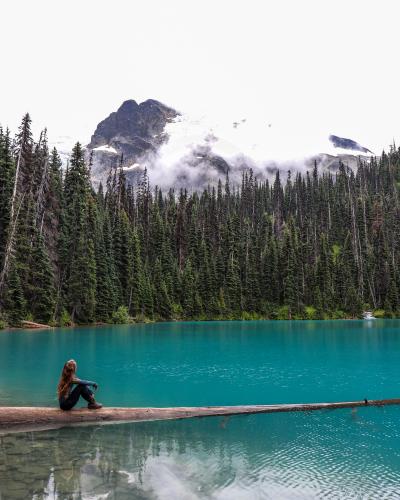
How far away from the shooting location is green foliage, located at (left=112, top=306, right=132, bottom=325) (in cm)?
7781

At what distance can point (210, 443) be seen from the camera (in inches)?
556

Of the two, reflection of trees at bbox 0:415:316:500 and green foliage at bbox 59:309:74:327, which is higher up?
green foliage at bbox 59:309:74:327

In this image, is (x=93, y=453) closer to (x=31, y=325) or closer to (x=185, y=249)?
(x=31, y=325)

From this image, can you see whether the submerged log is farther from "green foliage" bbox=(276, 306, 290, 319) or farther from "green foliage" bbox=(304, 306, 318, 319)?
"green foliage" bbox=(304, 306, 318, 319)

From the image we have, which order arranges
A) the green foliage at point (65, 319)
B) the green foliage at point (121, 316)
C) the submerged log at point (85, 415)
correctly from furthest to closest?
the green foliage at point (121, 316), the green foliage at point (65, 319), the submerged log at point (85, 415)

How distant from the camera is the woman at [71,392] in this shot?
14.5 meters

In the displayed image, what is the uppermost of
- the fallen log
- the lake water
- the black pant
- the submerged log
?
the fallen log

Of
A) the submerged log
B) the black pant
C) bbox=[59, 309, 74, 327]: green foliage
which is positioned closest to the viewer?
the submerged log

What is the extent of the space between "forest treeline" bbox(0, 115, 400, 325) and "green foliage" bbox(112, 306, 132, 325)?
200 mm

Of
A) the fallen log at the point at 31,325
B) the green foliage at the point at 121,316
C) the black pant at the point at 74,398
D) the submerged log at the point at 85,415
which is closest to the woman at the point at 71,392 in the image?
the black pant at the point at 74,398

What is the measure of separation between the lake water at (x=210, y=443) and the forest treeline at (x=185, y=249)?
34906 millimetres

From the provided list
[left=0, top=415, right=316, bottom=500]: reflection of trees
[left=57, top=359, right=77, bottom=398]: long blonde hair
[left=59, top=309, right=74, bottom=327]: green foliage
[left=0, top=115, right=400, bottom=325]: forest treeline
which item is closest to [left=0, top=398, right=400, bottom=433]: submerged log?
[left=0, top=415, right=316, bottom=500]: reflection of trees

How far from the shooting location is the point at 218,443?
14.2m

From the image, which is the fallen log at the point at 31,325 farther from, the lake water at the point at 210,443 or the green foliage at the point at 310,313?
the green foliage at the point at 310,313
